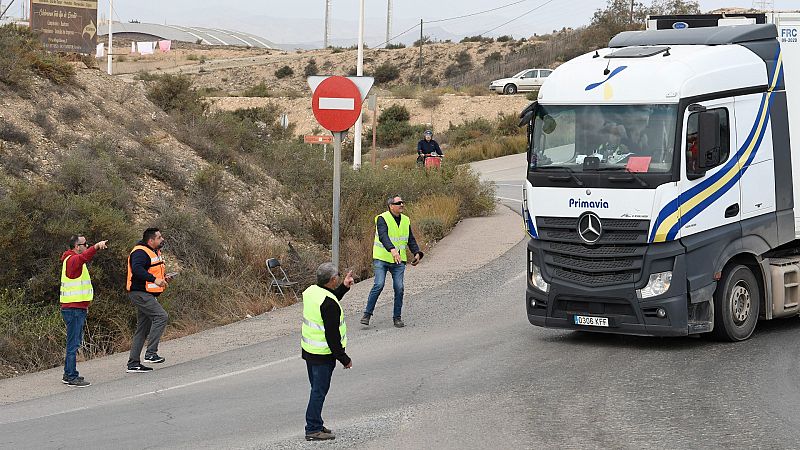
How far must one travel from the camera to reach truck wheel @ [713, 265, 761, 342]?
11781mm

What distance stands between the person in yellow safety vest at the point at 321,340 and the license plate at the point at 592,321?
4294 millimetres

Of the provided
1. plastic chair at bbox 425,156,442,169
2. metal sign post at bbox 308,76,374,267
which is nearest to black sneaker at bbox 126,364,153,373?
metal sign post at bbox 308,76,374,267

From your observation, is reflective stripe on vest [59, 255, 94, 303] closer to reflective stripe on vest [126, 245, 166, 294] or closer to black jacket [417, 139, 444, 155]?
reflective stripe on vest [126, 245, 166, 294]

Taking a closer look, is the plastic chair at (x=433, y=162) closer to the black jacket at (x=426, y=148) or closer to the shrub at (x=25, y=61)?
the black jacket at (x=426, y=148)

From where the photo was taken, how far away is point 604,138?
11.5 meters

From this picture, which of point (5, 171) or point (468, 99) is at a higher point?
point (468, 99)

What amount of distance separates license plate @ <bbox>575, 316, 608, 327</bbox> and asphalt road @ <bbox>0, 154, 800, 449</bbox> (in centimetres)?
32

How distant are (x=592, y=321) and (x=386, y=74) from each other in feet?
251

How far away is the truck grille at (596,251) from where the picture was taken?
37.0 feet

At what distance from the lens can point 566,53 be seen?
3241 inches

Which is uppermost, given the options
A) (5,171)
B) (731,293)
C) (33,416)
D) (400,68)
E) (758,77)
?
(400,68)

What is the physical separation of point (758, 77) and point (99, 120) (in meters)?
14.0

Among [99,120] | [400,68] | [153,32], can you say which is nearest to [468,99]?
[400,68]

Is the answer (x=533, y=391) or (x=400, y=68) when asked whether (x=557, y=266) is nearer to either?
(x=533, y=391)
